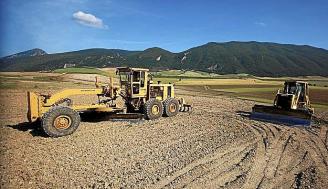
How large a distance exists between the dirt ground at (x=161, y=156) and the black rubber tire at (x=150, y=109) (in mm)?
1158

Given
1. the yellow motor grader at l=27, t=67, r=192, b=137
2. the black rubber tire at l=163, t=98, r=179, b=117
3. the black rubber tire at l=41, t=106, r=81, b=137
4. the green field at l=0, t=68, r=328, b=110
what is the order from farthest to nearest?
the green field at l=0, t=68, r=328, b=110
the black rubber tire at l=163, t=98, r=179, b=117
the yellow motor grader at l=27, t=67, r=192, b=137
the black rubber tire at l=41, t=106, r=81, b=137

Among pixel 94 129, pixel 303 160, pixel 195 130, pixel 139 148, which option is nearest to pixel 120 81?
pixel 94 129

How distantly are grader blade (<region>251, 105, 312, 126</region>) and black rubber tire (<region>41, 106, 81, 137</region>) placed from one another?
10937mm

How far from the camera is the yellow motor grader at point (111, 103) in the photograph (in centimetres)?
1292

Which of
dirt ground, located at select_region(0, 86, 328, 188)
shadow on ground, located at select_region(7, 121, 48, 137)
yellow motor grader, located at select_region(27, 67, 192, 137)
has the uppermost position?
yellow motor grader, located at select_region(27, 67, 192, 137)

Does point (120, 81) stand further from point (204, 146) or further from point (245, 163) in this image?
→ point (245, 163)

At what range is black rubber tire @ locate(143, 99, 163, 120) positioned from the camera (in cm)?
1706

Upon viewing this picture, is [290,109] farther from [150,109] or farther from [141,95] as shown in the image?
[141,95]

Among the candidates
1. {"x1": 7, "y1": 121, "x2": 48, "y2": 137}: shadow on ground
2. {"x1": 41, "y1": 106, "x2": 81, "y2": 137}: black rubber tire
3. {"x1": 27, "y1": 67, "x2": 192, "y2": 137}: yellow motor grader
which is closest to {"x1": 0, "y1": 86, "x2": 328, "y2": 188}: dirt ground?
{"x1": 7, "y1": 121, "x2": 48, "y2": 137}: shadow on ground

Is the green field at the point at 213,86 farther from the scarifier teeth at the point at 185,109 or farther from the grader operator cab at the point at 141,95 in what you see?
the scarifier teeth at the point at 185,109

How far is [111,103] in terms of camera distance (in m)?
16.0

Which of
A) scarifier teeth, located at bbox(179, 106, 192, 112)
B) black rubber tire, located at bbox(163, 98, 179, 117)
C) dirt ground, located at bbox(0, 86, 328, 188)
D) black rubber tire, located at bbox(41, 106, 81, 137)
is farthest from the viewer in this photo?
scarifier teeth, located at bbox(179, 106, 192, 112)

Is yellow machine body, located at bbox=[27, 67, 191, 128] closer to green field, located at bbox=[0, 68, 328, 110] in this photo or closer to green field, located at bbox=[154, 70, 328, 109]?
green field, located at bbox=[0, 68, 328, 110]

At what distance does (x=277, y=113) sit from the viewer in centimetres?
1903
